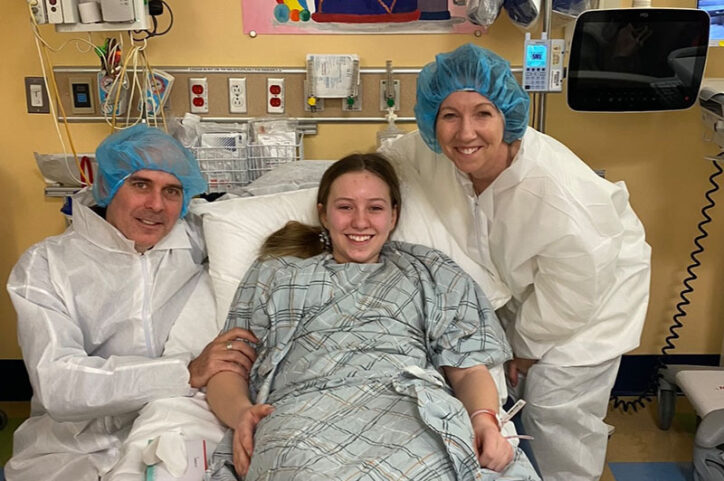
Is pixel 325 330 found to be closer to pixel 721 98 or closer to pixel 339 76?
pixel 339 76

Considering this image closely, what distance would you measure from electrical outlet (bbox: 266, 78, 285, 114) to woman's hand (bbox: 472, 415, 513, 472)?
1.50 metres

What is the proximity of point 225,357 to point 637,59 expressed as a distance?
5.50 ft

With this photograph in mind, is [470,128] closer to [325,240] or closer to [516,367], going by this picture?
[325,240]

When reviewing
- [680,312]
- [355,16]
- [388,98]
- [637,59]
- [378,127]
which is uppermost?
[355,16]

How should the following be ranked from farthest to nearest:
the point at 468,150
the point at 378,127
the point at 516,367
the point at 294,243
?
1. the point at 378,127
2. the point at 516,367
3. the point at 294,243
4. the point at 468,150

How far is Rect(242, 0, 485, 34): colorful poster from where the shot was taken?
2547 millimetres

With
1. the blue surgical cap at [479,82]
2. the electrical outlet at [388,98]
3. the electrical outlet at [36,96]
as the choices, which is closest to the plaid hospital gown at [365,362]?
the blue surgical cap at [479,82]

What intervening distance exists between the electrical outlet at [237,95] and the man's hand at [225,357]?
3.52 feet

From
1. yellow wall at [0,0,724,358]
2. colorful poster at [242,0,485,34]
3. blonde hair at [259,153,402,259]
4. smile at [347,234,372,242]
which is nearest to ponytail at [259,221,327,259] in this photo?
blonde hair at [259,153,402,259]

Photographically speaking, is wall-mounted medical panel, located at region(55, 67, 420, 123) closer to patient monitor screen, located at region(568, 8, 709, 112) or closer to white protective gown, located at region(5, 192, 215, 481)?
patient monitor screen, located at region(568, 8, 709, 112)

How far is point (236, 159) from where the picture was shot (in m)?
2.44

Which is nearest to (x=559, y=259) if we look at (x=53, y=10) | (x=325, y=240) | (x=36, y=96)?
(x=325, y=240)

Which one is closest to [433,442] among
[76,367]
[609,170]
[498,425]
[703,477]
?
[498,425]

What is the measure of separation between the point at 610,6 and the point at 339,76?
990 millimetres
